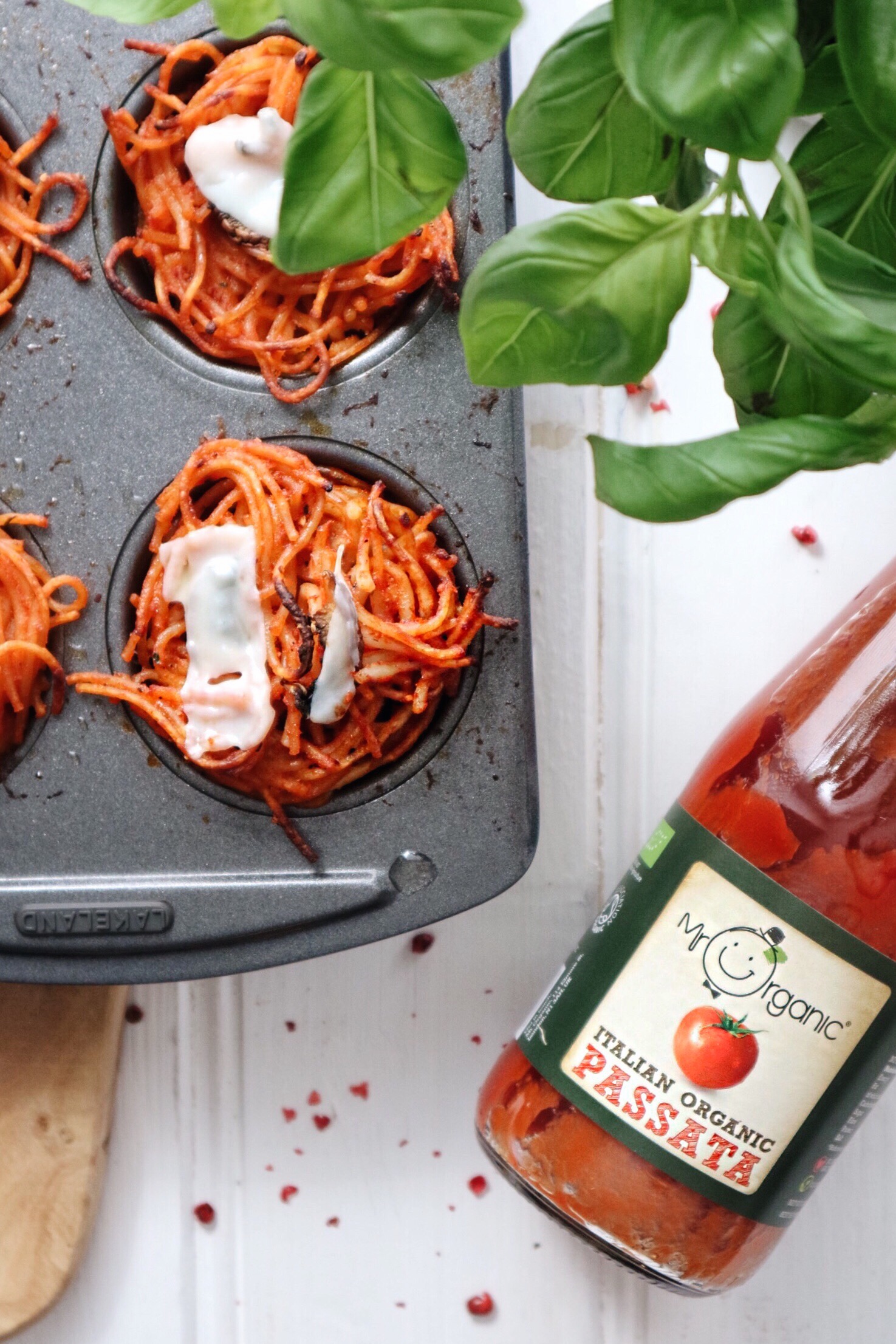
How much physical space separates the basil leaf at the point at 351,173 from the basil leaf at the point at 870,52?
7.5 inches

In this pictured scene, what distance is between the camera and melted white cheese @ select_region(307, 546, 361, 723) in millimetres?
1188

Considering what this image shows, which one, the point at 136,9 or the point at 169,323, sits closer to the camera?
the point at 136,9

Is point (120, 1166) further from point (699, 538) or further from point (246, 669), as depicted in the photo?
point (699, 538)

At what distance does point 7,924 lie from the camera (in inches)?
46.9

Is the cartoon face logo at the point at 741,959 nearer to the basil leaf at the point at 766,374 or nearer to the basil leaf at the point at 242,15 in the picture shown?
the basil leaf at the point at 766,374

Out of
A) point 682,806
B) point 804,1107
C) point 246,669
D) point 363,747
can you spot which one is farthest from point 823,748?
point 246,669

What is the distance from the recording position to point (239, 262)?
1.25 meters

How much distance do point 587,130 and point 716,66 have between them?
160 mm

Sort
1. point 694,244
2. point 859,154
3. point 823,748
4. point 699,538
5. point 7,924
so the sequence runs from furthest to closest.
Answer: point 699,538 → point 7,924 → point 823,748 → point 859,154 → point 694,244

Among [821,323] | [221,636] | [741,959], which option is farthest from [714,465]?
[221,636]

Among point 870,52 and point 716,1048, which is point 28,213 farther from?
point 716,1048

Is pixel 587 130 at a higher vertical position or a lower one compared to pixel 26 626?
higher

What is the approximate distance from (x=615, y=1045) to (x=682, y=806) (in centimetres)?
23

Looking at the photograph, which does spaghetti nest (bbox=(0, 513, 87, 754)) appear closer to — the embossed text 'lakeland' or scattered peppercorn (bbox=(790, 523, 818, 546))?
the embossed text 'lakeland'
